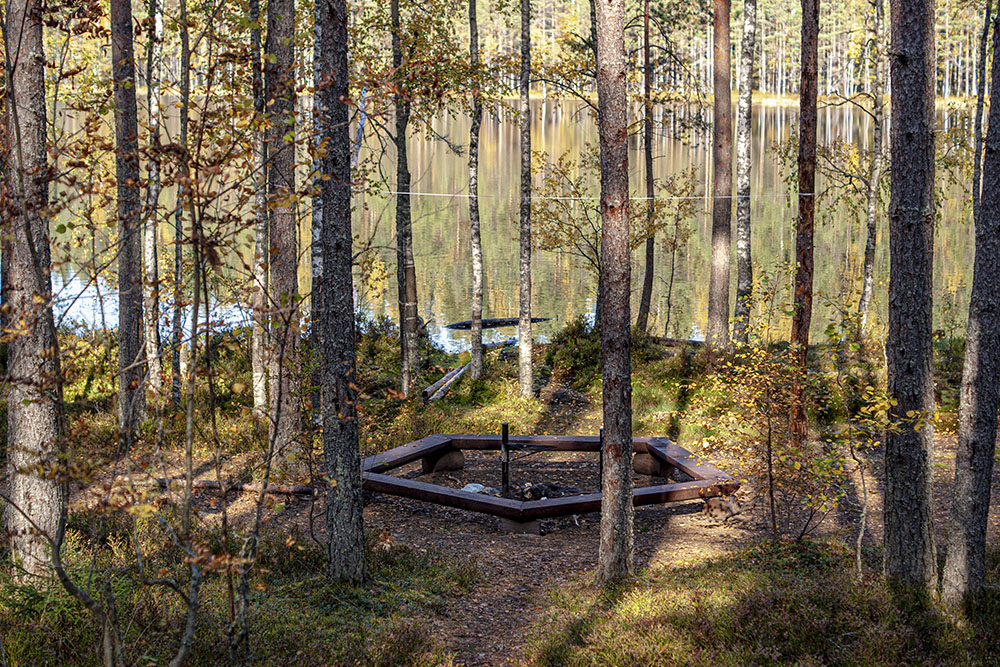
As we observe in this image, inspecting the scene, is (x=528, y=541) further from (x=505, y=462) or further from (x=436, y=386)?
(x=436, y=386)

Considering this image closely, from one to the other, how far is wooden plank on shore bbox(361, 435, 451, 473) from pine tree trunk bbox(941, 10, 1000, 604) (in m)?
5.83

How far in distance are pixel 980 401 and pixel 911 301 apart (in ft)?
2.59

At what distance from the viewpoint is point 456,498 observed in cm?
838

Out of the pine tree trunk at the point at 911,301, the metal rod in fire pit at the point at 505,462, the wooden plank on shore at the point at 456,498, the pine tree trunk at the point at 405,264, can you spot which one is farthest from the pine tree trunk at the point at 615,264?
the pine tree trunk at the point at 405,264

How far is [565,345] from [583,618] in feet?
34.9

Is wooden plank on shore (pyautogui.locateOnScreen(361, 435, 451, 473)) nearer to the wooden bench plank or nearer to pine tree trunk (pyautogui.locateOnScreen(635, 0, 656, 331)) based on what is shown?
the wooden bench plank

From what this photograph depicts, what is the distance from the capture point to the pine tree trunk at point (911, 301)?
5285 millimetres

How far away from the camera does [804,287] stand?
30.0ft

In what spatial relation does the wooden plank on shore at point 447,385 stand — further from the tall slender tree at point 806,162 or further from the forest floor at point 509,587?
the tall slender tree at point 806,162

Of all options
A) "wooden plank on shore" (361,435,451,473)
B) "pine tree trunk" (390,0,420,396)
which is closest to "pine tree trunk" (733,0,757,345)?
"pine tree trunk" (390,0,420,396)

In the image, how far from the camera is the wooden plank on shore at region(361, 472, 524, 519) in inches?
325

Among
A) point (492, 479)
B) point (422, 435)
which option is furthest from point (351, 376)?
point (422, 435)

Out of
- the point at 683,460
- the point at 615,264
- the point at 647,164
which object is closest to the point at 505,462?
the point at 683,460

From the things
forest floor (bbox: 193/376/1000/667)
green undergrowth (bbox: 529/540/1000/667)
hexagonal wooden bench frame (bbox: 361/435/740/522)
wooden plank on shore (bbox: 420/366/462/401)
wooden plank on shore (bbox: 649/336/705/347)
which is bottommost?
forest floor (bbox: 193/376/1000/667)
